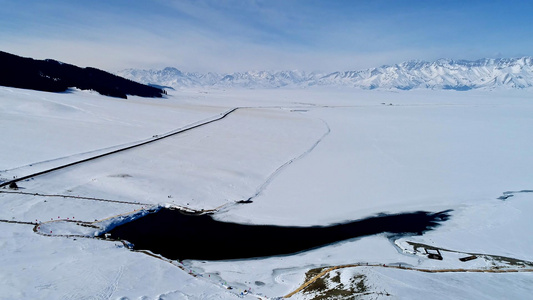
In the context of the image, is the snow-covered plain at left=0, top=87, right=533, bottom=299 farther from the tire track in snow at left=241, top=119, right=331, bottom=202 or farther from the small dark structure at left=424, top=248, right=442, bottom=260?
the small dark structure at left=424, top=248, right=442, bottom=260

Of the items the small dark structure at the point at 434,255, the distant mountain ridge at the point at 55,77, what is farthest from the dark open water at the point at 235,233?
the distant mountain ridge at the point at 55,77

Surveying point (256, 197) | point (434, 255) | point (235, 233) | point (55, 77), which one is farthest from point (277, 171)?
point (55, 77)

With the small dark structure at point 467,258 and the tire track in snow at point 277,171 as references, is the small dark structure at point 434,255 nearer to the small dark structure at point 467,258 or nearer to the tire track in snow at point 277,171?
the small dark structure at point 467,258

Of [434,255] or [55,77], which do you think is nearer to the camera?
[434,255]

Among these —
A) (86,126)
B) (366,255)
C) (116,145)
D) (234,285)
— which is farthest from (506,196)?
(86,126)

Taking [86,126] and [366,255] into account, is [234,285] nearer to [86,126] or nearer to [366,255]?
[366,255]

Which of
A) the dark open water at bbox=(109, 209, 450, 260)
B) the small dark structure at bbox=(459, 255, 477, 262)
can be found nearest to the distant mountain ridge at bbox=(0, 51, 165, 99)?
the dark open water at bbox=(109, 209, 450, 260)

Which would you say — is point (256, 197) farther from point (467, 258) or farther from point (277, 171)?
point (467, 258)

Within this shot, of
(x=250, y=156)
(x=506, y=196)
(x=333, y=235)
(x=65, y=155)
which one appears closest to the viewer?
(x=333, y=235)
